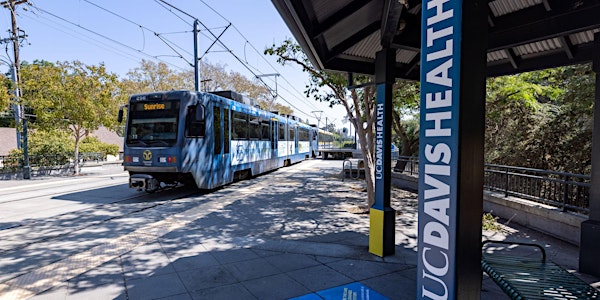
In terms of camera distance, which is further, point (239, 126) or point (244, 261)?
point (239, 126)

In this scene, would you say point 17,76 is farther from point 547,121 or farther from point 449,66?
point 547,121

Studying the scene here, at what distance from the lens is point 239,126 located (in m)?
11.7

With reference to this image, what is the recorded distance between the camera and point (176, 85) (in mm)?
30828

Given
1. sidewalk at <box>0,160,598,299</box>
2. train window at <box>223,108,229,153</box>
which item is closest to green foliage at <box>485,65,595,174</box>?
sidewalk at <box>0,160,598,299</box>

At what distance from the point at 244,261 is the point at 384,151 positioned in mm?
2586

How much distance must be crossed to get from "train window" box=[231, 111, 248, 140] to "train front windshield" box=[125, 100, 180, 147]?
8.37 feet

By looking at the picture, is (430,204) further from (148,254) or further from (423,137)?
(148,254)

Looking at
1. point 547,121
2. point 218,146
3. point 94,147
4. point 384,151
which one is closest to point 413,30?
point 384,151

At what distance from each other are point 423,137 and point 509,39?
3.17 m

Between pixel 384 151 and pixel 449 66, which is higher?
pixel 449 66

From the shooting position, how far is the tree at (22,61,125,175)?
14875 millimetres

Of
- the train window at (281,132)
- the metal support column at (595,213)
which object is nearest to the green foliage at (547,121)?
the metal support column at (595,213)

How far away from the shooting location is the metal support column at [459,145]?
75.8 inches

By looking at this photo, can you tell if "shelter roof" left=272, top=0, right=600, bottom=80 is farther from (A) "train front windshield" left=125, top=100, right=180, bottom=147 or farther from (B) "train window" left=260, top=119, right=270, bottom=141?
(B) "train window" left=260, top=119, right=270, bottom=141
